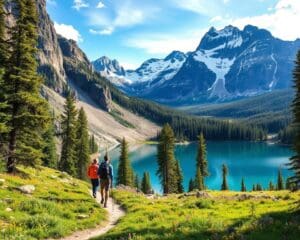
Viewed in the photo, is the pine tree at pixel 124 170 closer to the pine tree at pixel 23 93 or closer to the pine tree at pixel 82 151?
the pine tree at pixel 82 151

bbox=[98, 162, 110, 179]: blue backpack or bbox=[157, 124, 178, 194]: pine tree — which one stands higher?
bbox=[157, 124, 178, 194]: pine tree

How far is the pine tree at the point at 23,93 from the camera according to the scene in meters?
31.9

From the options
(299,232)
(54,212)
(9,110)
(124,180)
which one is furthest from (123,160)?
(299,232)

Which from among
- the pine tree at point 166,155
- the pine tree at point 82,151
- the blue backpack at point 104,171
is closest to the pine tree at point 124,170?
the pine tree at point 82,151

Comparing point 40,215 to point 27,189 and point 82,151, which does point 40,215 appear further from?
point 82,151

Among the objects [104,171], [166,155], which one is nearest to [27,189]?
[104,171]

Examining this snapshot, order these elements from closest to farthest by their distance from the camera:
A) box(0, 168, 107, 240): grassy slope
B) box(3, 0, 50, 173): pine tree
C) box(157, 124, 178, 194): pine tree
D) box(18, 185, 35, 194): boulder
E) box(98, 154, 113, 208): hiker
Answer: box(0, 168, 107, 240): grassy slope → box(18, 185, 35, 194): boulder → box(98, 154, 113, 208): hiker → box(3, 0, 50, 173): pine tree → box(157, 124, 178, 194): pine tree

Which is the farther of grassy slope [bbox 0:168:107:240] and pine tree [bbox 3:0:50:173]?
pine tree [bbox 3:0:50:173]

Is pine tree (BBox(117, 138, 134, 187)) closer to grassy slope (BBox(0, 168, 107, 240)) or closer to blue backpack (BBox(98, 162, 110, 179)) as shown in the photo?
blue backpack (BBox(98, 162, 110, 179))

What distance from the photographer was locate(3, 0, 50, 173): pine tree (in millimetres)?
31906

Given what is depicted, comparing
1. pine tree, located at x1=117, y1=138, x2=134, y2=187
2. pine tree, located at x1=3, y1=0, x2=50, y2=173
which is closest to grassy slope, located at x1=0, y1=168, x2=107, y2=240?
pine tree, located at x1=3, y1=0, x2=50, y2=173

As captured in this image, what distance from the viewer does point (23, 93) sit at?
32.0 meters

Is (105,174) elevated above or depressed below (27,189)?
above

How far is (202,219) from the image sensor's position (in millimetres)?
16344
